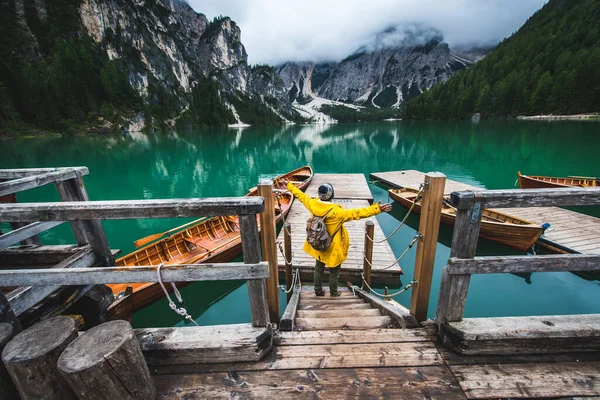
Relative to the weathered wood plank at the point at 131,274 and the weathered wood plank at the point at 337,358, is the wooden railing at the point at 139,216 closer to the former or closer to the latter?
the weathered wood plank at the point at 131,274

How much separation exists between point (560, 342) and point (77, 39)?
138660 millimetres

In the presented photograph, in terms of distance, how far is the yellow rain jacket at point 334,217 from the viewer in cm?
380

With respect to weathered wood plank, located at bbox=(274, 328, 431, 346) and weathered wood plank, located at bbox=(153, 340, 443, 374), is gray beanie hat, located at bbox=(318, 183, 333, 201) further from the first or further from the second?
weathered wood plank, located at bbox=(153, 340, 443, 374)

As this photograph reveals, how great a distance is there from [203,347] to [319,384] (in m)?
1.16

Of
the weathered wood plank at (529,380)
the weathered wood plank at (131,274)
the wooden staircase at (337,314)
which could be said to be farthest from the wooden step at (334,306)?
the weathered wood plank at (131,274)

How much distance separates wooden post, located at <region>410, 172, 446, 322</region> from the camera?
2656mm

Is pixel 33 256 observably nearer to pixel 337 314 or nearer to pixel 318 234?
pixel 318 234

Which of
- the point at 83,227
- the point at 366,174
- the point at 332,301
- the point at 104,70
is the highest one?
the point at 104,70

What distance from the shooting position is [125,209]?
2.22 meters

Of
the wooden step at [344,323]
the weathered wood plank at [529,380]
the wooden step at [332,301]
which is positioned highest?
the weathered wood plank at [529,380]

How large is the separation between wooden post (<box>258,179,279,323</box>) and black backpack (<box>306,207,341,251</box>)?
1022 millimetres

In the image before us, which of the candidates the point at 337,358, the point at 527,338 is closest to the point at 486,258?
the point at 527,338

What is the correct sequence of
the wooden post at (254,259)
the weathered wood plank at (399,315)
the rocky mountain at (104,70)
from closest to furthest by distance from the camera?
the wooden post at (254,259)
the weathered wood plank at (399,315)
the rocky mountain at (104,70)

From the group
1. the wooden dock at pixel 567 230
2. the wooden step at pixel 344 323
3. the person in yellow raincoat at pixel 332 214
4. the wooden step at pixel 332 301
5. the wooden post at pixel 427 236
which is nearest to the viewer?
the wooden post at pixel 427 236
